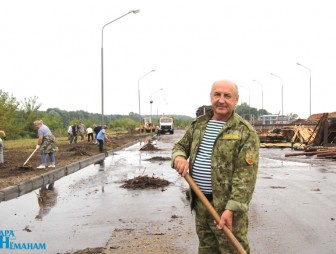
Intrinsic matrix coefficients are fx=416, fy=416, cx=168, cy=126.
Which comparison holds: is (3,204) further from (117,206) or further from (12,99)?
(12,99)

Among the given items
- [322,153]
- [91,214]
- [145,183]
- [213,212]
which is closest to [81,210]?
[91,214]

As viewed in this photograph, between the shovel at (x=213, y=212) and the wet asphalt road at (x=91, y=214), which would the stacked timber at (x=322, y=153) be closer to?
the wet asphalt road at (x=91, y=214)

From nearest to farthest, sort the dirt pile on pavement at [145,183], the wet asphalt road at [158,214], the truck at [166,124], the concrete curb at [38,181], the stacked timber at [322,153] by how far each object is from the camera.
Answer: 1. the wet asphalt road at [158,214]
2. the concrete curb at [38,181]
3. the dirt pile on pavement at [145,183]
4. the stacked timber at [322,153]
5. the truck at [166,124]

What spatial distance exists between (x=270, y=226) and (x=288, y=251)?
4.10ft

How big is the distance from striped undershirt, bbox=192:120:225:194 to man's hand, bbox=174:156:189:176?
0.10 meters

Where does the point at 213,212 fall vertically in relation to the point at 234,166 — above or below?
below

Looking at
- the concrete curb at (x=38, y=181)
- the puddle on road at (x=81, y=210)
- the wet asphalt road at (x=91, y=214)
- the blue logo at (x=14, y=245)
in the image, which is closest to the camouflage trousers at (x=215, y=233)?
the wet asphalt road at (x=91, y=214)

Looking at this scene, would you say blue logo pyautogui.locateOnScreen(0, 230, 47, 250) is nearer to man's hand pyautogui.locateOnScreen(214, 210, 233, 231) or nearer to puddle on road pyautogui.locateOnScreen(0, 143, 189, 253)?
puddle on road pyautogui.locateOnScreen(0, 143, 189, 253)

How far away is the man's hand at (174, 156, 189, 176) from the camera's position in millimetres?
2977

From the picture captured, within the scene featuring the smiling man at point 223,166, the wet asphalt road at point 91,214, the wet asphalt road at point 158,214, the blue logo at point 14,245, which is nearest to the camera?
the smiling man at point 223,166

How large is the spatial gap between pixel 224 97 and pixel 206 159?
0.47m

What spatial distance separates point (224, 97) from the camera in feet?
9.84

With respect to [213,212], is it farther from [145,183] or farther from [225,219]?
[145,183]

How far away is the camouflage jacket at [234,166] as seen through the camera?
284 cm
